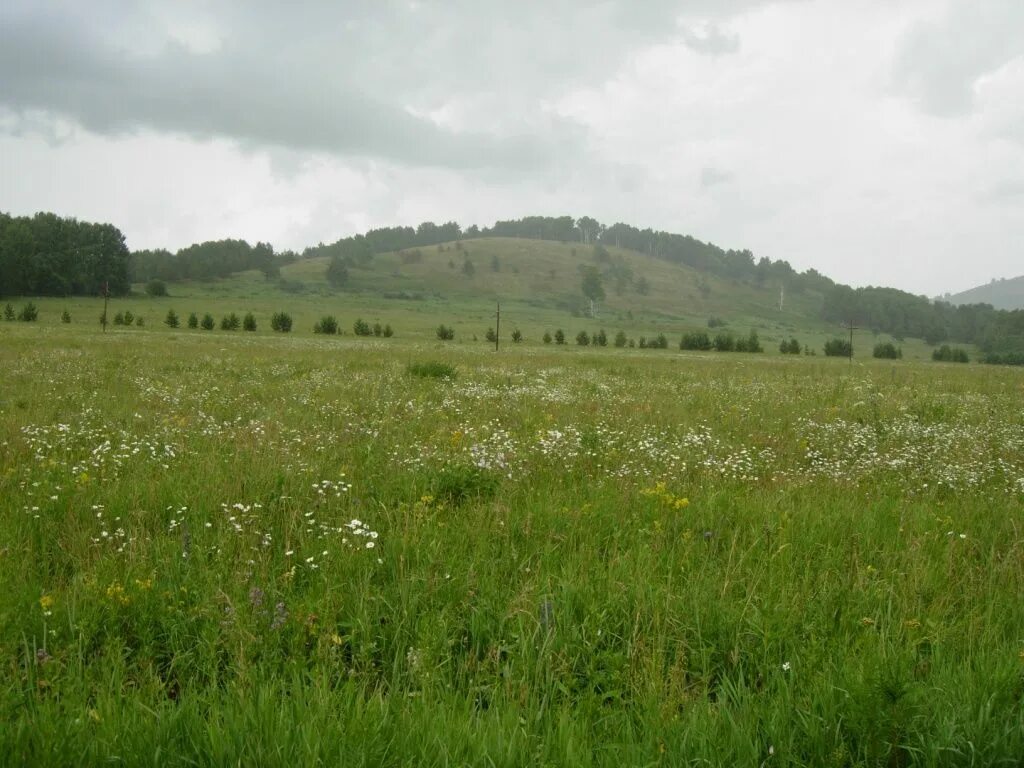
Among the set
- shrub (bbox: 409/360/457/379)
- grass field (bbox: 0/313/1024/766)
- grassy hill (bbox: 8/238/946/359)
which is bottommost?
grass field (bbox: 0/313/1024/766)

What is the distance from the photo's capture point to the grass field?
8.54ft

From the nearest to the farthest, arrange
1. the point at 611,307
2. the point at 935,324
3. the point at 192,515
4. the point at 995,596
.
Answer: the point at 995,596, the point at 192,515, the point at 935,324, the point at 611,307

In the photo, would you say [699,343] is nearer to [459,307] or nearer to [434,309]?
[434,309]

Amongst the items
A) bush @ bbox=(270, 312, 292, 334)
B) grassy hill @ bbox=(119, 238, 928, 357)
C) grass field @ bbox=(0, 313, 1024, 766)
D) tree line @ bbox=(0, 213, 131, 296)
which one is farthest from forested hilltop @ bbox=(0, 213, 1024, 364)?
grass field @ bbox=(0, 313, 1024, 766)

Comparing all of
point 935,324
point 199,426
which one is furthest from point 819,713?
point 935,324

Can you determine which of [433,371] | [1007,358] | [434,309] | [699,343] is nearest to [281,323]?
[699,343]

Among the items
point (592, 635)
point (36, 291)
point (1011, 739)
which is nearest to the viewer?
point (1011, 739)

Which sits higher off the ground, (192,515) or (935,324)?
(935,324)

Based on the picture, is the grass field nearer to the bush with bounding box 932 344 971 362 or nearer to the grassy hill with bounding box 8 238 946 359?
the grassy hill with bounding box 8 238 946 359

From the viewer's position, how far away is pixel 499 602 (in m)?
3.78

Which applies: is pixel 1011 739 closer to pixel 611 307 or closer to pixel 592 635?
pixel 592 635

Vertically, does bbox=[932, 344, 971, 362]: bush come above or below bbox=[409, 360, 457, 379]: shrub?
above

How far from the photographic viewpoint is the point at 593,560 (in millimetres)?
4480

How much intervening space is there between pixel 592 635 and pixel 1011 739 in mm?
1938
